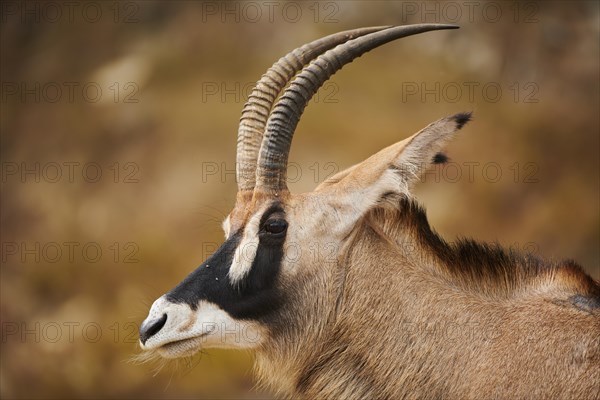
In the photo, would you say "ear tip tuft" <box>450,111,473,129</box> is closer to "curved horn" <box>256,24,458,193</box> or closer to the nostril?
"curved horn" <box>256,24,458,193</box>

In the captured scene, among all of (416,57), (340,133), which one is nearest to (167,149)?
(340,133)

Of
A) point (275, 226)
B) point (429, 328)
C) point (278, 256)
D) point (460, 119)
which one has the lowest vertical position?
point (429, 328)

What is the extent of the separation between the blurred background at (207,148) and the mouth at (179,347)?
7120 mm

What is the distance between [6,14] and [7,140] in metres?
2.62

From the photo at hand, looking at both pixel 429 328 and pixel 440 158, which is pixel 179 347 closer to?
pixel 429 328

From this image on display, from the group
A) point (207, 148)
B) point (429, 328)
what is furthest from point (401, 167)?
point (207, 148)

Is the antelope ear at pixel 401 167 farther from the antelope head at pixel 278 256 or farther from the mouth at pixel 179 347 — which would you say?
the mouth at pixel 179 347

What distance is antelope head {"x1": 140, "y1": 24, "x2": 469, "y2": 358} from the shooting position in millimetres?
5656

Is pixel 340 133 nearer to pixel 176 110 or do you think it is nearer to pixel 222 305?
pixel 176 110

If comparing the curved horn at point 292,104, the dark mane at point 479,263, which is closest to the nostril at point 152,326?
the curved horn at point 292,104

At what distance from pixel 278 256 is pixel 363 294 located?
68cm

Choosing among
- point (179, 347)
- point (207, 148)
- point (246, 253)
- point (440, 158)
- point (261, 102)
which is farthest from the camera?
point (207, 148)

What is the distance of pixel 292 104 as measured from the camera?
6.21 metres

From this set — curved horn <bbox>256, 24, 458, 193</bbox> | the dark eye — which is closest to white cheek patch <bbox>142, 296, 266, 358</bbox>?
the dark eye
